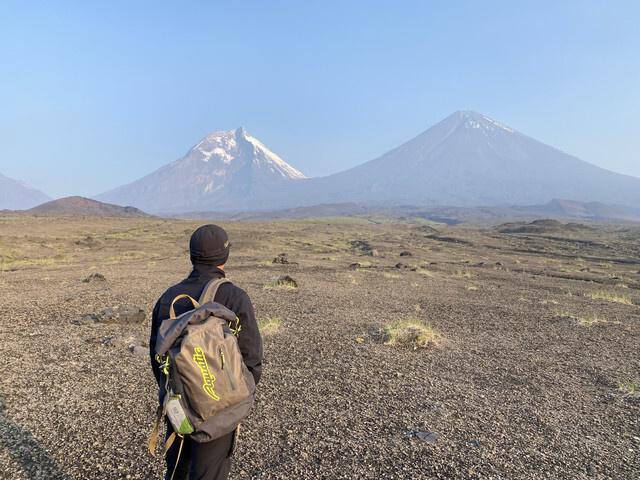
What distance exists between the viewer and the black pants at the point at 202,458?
8.31ft

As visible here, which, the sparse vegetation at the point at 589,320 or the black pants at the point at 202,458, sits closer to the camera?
the black pants at the point at 202,458

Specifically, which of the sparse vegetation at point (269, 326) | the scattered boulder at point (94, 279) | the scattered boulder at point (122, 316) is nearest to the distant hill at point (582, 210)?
the sparse vegetation at point (269, 326)

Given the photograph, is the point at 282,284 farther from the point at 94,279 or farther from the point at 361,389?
the point at 361,389

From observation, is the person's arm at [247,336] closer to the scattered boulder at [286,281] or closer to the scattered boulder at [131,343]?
the scattered boulder at [131,343]

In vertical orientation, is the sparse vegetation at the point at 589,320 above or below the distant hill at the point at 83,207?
below

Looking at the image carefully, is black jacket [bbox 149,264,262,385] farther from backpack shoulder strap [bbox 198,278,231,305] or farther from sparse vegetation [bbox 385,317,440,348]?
sparse vegetation [bbox 385,317,440,348]

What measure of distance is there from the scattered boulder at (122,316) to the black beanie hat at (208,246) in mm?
8182

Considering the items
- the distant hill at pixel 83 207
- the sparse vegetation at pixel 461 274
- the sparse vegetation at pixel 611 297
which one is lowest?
the sparse vegetation at pixel 461 274

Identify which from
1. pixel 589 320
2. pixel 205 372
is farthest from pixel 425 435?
pixel 589 320

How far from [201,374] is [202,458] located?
0.74 metres

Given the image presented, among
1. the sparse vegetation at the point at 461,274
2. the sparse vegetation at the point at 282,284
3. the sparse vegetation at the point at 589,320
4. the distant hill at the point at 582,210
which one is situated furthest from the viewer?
the distant hill at the point at 582,210

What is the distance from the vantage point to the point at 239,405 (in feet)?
8.22

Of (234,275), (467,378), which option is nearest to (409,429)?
(467,378)

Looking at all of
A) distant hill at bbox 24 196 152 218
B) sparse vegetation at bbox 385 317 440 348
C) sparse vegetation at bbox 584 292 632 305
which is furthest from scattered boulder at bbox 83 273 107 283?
distant hill at bbox 24 196 152 218
